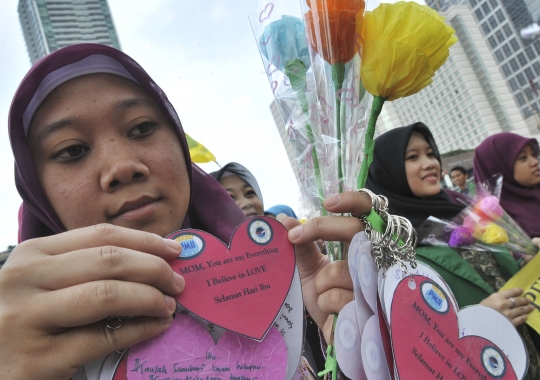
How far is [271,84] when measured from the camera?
96 cm

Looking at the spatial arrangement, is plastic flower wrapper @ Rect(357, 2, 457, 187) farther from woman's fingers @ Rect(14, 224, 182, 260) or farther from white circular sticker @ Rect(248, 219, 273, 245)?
woman's fingers @ Rect(14, 224, 182, 260)

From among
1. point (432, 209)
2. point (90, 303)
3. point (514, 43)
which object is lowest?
point (432, 209)

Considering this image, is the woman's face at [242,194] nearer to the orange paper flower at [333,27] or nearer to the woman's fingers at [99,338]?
the orange paper flower at [333,27]

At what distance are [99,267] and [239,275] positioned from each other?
0.24 metres

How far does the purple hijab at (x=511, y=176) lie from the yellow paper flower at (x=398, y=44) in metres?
2.82

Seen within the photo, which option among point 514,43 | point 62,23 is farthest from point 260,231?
point 62,23

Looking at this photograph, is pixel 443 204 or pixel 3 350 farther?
pixel 443 204

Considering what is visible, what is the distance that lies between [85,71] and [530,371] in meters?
2.11

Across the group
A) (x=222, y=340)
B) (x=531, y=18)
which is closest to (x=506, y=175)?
(x=222, y=340)

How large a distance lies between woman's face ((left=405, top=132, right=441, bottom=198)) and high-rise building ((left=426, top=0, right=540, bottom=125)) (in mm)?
71152

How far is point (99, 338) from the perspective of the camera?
1.86ft

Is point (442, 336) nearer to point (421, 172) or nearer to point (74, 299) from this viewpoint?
point (74, 299)

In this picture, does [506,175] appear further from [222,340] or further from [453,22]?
[453,22]

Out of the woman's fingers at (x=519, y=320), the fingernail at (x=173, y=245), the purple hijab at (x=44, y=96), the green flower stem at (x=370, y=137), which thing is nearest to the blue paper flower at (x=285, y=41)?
the green flower stem at (x=370, y=137)
